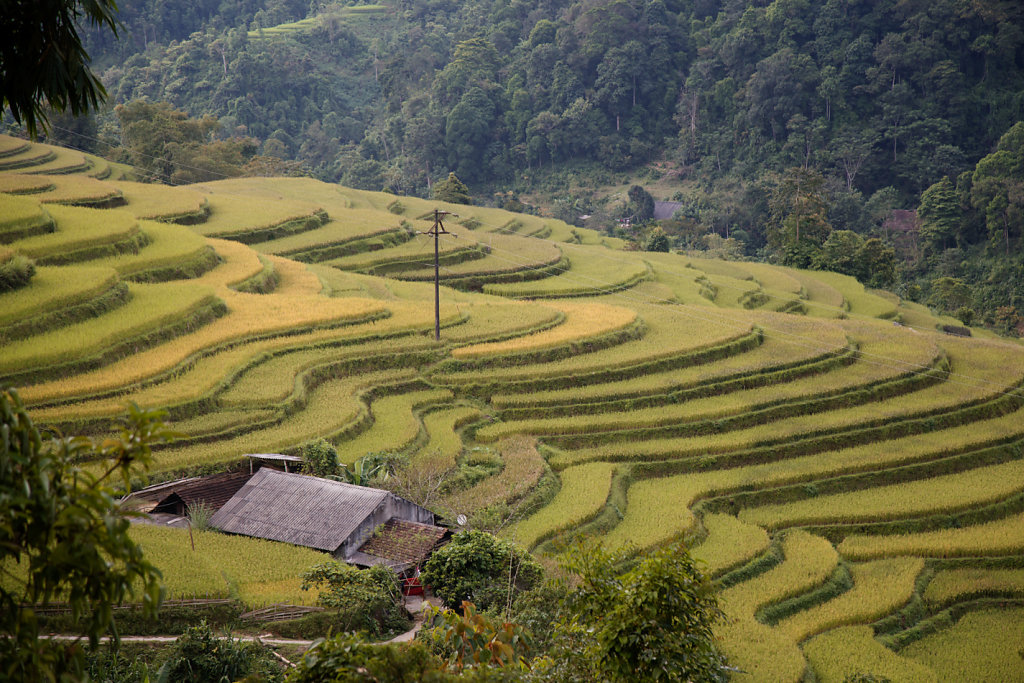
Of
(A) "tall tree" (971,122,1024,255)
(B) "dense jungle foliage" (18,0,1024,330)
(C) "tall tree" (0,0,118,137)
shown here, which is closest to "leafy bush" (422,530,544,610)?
(C) "tall tree" (0,0,118,137)

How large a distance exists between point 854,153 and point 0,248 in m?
38.7

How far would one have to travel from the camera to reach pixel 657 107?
50.8 m

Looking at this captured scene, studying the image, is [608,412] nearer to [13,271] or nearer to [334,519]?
[334,519]

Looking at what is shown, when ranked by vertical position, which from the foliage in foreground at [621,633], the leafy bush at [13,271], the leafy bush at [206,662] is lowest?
the leafy bush at [206,662]

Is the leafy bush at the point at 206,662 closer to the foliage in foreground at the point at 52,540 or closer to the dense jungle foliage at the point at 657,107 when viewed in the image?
the foliage in foreground at the point at 52,540

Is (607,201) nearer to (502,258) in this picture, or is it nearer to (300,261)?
(502,258)

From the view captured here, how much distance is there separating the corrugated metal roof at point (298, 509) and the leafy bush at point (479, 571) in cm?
138

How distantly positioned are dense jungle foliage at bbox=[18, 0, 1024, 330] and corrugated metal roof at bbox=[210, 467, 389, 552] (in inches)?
1106

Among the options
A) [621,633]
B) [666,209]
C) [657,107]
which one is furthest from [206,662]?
[657,107]

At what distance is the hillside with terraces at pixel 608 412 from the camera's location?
11031mm

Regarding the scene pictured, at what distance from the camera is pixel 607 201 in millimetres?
46844

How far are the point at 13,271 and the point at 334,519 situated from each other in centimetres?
814

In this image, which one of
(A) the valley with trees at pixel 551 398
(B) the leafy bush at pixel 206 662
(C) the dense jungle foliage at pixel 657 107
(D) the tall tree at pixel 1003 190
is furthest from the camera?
(C) the dense jungle foliage at pixel 657 107

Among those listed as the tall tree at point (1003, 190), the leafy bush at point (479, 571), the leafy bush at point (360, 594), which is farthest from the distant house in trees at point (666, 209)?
the leafy bush at point (360, 594)
